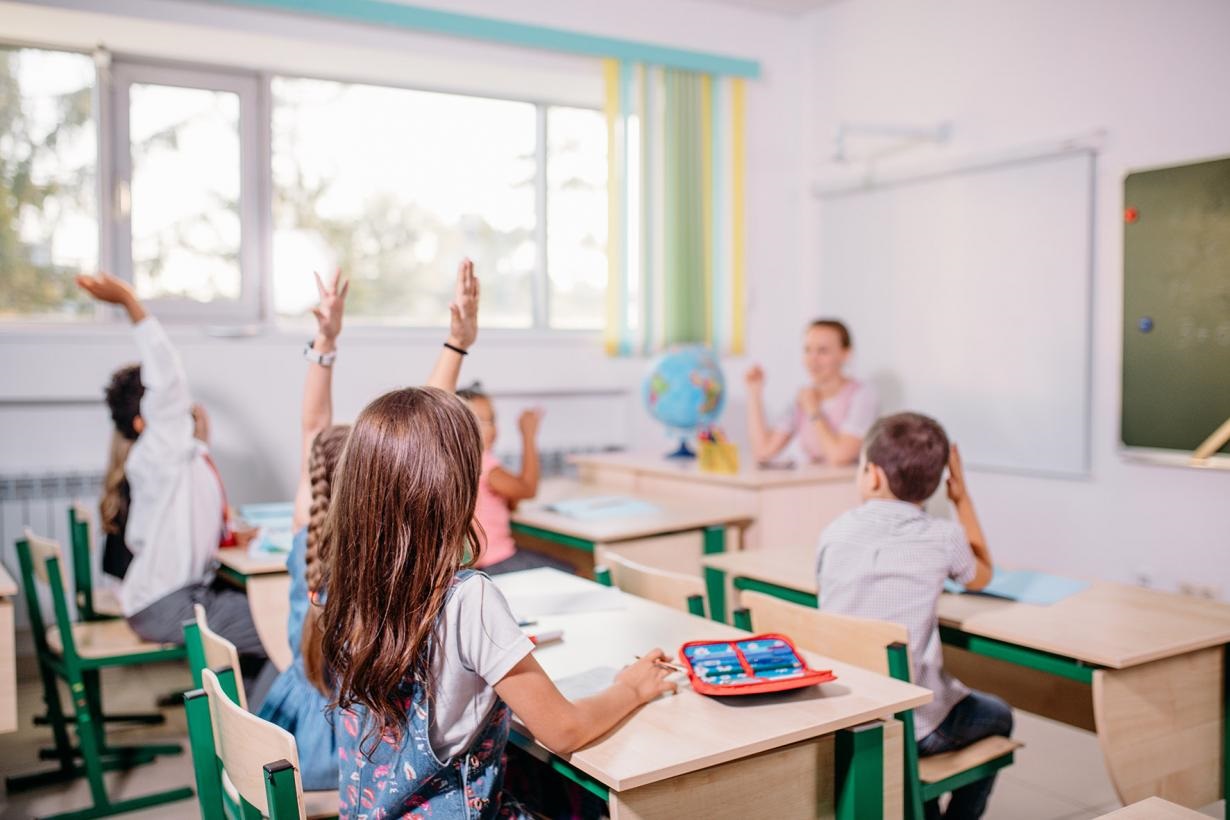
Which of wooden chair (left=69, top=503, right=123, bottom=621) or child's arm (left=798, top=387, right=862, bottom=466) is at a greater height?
child's arm (left=798, top=387, right=862, bottom=466)

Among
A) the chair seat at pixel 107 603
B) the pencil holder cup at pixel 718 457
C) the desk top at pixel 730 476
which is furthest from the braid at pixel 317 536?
the pencil holder cup at pixel 718 457

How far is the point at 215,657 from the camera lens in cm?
186

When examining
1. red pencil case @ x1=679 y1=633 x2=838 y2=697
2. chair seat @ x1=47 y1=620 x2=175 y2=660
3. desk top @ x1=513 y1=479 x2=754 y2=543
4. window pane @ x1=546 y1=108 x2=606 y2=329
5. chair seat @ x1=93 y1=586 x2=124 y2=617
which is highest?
window pane @ x1=546 y1=108 x2=606 y2=329

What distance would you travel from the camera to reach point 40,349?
3.86 metres

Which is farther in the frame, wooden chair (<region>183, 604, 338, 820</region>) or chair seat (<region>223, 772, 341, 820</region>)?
chair seat (<region>223, 772, 341, 820</region>)

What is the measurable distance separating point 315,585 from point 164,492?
53.3 inches

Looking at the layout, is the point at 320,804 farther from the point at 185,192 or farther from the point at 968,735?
the point at 185,192

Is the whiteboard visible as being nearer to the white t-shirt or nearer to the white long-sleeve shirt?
the white long-sleeve shirt

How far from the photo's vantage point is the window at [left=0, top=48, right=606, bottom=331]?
4.13 metres

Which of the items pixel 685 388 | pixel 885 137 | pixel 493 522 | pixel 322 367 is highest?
pixel 885 137

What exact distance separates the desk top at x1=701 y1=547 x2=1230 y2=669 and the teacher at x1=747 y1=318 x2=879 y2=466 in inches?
60.7

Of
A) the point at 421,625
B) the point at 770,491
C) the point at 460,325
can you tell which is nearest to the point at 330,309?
the point at 460,325

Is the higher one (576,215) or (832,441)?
(576,215)

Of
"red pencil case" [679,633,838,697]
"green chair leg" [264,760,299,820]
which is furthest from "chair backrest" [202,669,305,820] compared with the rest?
"red pencil case" [679,633,838,697]
